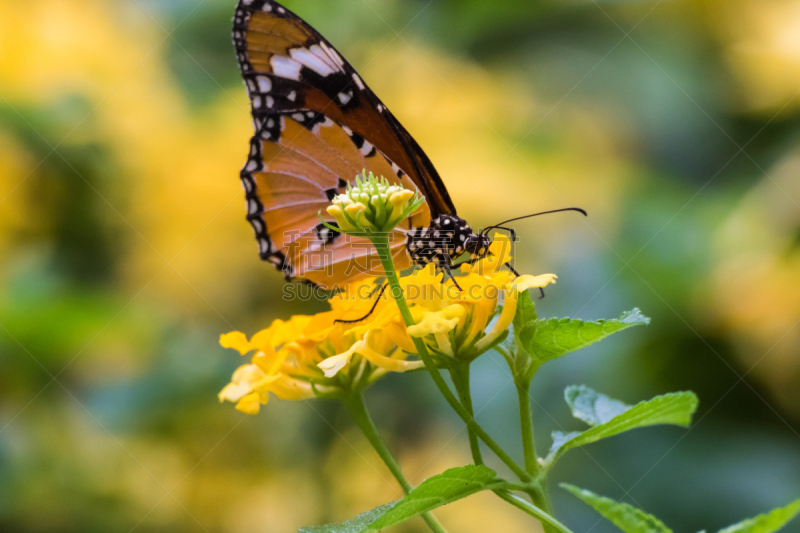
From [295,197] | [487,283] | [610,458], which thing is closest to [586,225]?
[610,458]

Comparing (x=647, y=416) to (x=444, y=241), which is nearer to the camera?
(x=647, y=416)

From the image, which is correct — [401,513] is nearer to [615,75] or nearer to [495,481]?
[495,481]

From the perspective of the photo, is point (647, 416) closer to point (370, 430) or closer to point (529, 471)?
point (529, 471)

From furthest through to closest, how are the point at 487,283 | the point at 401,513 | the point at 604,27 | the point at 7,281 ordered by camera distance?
the point at 604,27
the point at 7,281
the point at 487,283
the point at 401,513

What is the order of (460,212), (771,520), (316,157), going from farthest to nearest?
(460,212) → (316,157) → (771,520)

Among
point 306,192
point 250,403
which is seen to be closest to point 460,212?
point 306,192

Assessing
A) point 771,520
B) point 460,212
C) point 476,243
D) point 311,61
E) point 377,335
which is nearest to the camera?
point 771,520
